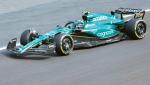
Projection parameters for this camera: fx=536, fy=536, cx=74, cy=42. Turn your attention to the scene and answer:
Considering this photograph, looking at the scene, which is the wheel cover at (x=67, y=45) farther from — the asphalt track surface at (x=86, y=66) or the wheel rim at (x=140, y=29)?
the wheel rim at (x=140, y=29)

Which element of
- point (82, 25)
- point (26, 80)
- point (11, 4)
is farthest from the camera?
point (11, 4)

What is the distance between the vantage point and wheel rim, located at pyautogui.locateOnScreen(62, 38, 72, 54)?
11211 millimetres

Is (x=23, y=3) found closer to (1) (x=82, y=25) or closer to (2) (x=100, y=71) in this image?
(1) (x=82, y=25)

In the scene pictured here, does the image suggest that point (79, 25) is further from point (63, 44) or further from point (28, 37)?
point (28, 37)

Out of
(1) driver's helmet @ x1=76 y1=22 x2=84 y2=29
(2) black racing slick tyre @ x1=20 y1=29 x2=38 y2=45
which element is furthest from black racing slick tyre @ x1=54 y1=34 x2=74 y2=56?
(2) black racing slick tyre @ x1=20 y1=29 x2=38 y2=45

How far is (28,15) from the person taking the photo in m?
17.4

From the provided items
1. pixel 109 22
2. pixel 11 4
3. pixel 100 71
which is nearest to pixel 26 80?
pixel 100 71

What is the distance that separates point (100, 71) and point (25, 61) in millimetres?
1887

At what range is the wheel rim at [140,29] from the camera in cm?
1251

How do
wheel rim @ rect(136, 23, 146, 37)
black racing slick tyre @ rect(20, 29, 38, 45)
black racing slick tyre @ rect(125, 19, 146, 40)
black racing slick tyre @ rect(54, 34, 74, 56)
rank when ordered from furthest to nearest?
wheel rim @ rect(136, 23, 146, 37) → black racing slick tyre @ rect(125, 19, 146, 40) → black racing slick tyre @ rect(20, 29, 38, 45) → black racing slick tyre @ rect(54, 34, 74, 56)

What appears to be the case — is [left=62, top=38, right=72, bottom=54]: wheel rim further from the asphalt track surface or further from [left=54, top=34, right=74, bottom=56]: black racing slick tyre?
the asphalt track surface

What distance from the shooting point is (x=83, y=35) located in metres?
12.0

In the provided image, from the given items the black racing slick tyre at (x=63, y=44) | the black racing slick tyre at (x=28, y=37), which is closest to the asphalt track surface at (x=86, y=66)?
the black racing slick tyre at (x=63, y=44)

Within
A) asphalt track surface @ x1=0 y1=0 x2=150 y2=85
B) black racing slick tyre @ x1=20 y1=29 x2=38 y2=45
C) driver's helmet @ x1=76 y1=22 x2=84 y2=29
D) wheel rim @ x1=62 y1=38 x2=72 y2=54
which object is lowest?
asphalt track surface @ x1=0 y1=0 x2=150 y2=85
